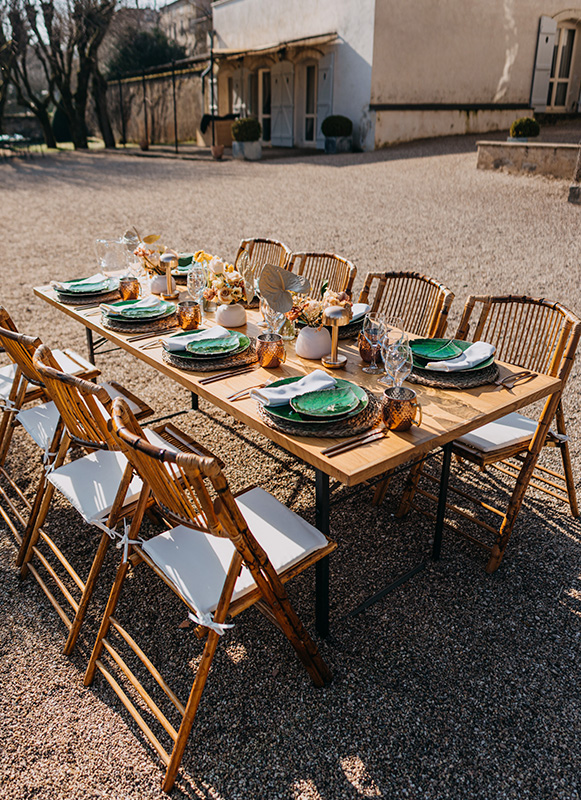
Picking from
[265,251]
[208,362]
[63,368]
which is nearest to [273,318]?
[208,362]

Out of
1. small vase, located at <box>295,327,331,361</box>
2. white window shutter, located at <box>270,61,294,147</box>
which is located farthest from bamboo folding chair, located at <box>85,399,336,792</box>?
white window shutter, located at <box>270,61,294,147</box>

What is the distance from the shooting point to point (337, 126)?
1738 cm

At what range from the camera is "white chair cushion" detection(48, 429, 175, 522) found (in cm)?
218

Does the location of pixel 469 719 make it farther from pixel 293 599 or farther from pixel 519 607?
pixel 293 599

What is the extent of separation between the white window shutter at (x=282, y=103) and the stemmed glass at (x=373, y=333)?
20000 mm

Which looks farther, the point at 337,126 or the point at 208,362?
the point at 337,126

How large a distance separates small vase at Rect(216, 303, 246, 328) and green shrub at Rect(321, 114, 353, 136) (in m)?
16.2

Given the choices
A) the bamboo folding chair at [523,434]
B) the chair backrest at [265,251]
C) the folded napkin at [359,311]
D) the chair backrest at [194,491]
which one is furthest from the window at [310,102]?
the chair backrest at [194,491]

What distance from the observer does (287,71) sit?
20109mm

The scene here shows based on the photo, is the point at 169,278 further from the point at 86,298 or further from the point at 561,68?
the point at 561,68

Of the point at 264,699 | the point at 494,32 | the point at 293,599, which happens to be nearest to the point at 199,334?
the point at 293,599

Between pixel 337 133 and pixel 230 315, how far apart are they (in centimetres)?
1631

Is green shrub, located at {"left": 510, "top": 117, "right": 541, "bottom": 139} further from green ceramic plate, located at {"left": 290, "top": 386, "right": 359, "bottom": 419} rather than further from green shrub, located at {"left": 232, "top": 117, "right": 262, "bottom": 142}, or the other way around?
green ceramic plate, located at {"left": 290, "top": 386, "right": 359, "bottom": 419}

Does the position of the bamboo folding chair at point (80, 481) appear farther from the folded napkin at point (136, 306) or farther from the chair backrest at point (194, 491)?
the folded napkin at point (136, 306)
